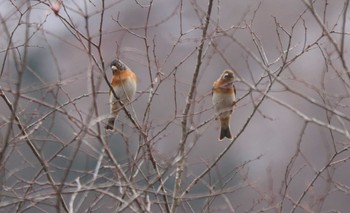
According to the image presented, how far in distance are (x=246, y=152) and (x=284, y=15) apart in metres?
8.19

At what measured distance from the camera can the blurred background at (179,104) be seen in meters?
4.54

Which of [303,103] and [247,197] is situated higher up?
[303,103]

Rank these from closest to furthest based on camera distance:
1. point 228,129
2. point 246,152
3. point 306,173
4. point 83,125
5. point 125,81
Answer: point 83,125, point 125,81, point 228,129, point 306,173, point 246,152

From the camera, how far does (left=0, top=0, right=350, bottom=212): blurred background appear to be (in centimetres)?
454

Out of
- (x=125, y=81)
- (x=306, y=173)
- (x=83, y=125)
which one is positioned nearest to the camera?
(x=83, y=125)

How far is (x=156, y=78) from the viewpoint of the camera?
5961 millimetres

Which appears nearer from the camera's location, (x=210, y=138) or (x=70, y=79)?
(x=70, y=79)

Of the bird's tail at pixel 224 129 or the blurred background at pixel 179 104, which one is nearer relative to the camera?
the blurred background at pixel 179 104

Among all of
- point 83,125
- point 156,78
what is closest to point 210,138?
point 156,78

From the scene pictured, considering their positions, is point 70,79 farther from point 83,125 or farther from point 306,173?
point 306,173

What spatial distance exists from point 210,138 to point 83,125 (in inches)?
621

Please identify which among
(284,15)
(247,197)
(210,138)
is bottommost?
(247,197)

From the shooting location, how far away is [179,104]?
2027cm

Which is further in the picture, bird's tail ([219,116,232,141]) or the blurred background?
bird's tail ([219,116,232,141])
